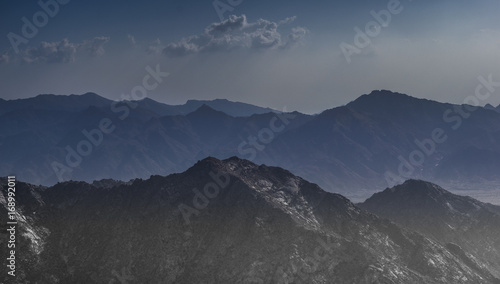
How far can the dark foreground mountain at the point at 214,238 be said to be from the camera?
14625 centimetres

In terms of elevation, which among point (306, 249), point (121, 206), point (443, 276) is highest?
point (121, 206)

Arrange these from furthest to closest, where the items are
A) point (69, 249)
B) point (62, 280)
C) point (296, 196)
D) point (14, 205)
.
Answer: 1. point (296, 196)
2. point (14, 205)
3. point (69, 249)
4. point (62, 280)

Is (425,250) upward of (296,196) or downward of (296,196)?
downward

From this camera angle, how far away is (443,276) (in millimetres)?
153250

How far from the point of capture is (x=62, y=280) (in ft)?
486

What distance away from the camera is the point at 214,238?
15688 cm

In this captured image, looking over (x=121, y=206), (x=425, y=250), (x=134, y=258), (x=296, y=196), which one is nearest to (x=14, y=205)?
(x=121, y=206)

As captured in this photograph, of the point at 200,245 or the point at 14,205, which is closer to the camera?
the point at 200,245

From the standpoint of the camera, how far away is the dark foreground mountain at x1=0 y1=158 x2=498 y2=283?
146m

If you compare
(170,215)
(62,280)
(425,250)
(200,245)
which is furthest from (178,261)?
(425,250)

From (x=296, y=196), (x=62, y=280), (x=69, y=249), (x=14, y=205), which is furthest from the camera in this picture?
(x=296, y=196)

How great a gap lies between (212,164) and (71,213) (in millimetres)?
54011

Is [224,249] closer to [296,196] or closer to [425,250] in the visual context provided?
[296,196]

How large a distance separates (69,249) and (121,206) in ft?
81.4
